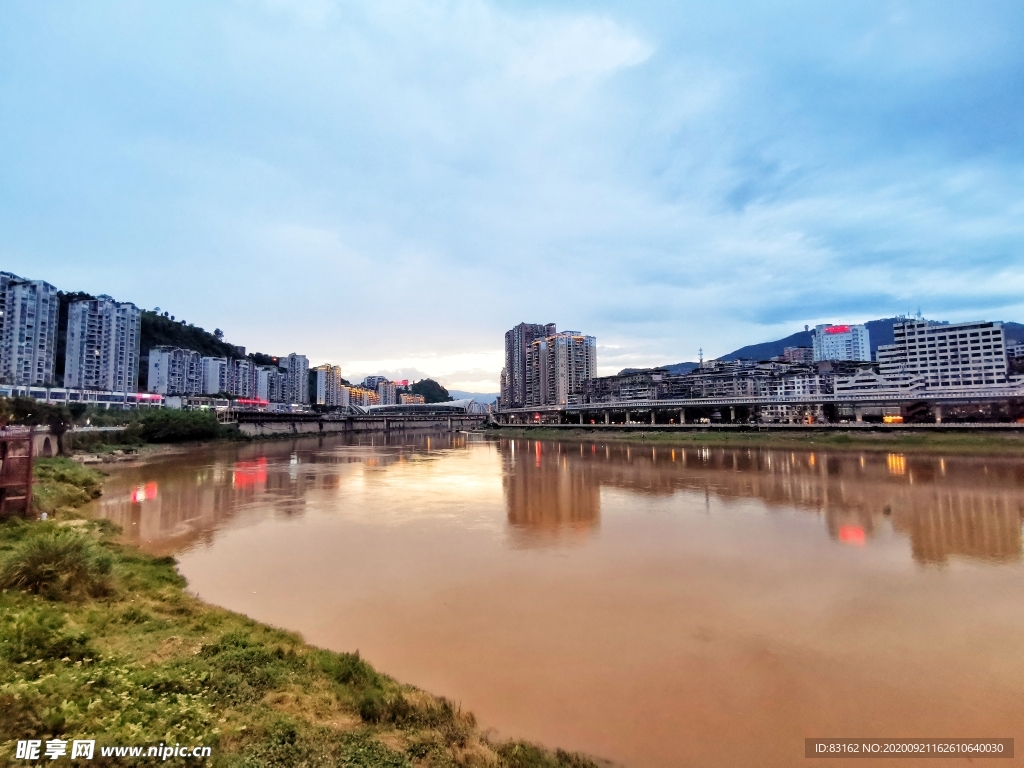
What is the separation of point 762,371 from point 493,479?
3499 inches

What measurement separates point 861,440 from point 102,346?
106252 millimetres

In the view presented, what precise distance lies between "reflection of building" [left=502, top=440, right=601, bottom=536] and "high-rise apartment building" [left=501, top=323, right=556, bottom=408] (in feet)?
393

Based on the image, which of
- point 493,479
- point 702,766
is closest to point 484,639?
point 702,766

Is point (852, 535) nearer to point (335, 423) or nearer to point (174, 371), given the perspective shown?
point (335, 423)

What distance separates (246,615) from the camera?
326 inches

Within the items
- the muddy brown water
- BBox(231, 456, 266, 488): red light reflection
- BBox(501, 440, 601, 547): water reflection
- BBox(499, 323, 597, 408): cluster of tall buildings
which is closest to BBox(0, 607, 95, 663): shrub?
the muddy brown water

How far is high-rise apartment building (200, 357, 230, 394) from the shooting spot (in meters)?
104

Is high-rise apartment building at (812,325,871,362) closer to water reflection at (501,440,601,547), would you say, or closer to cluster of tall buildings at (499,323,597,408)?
cluster of tall buildings at (499,323,597,408)

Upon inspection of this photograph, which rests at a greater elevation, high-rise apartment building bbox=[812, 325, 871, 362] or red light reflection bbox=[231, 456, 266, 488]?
high-rise apartment building bbox=[812, 325, 871, 362]

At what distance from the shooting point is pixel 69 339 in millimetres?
76125

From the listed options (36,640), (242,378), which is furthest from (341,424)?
(36,640)

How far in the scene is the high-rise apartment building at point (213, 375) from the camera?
4077 inches

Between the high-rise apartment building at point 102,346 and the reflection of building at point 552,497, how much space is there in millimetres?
79687

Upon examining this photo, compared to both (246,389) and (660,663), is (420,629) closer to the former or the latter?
(660,663)
